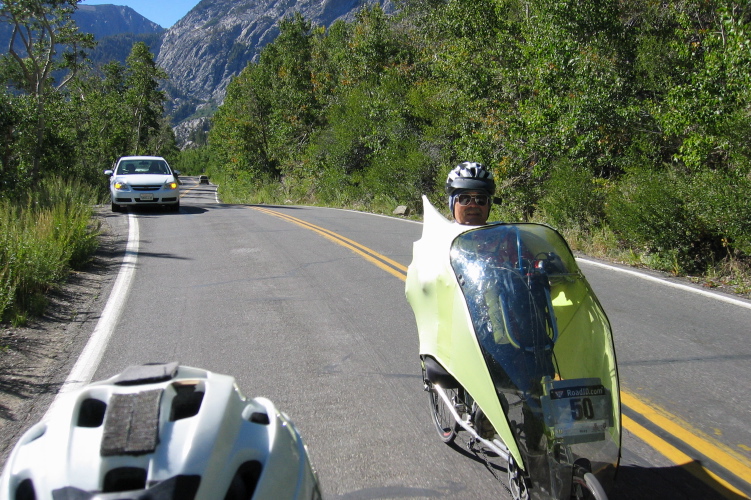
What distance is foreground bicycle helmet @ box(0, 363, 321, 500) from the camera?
1.77 metres

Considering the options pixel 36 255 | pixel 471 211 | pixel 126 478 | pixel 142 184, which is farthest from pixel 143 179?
pixel 126 478

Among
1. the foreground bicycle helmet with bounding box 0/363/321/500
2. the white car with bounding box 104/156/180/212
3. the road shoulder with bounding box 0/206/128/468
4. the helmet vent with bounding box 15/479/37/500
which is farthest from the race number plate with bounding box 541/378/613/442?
the white car with bounding box 104/156/180/212

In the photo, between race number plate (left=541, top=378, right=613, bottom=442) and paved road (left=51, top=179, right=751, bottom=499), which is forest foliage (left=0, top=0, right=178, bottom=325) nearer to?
paved road (left=51, top=179, right=751, bottom=499)

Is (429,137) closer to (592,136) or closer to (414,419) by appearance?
(592,136)

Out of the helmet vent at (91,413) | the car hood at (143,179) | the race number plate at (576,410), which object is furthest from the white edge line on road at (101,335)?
Result: the car hood at (143,179)

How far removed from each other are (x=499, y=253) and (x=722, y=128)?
8.94 m

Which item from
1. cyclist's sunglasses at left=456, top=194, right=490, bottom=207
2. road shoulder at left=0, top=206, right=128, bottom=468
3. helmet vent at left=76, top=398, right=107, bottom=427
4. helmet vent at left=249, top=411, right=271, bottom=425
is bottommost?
road shoulder at left=0, top=206, right=128, bottom=468

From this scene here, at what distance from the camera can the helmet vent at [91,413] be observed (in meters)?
1.95

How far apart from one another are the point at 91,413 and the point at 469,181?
2916mm

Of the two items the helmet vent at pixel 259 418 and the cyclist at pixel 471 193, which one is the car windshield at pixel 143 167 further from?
the helmet vent at pixel 259 418

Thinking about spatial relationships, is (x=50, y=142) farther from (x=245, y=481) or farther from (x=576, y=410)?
(x=245, y=481)

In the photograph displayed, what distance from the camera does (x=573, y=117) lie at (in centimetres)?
1341

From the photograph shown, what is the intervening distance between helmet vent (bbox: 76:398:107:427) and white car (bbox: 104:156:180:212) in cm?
1914

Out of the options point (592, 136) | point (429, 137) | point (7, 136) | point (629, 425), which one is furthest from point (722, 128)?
point (7, 136)
